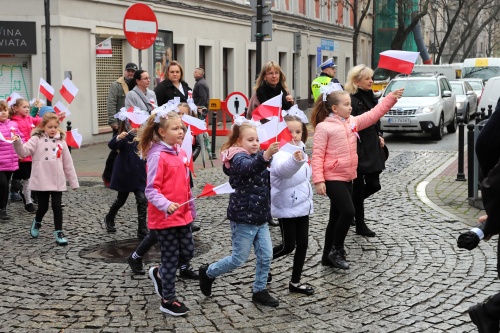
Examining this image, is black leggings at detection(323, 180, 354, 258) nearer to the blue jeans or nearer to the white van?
the blue jeans

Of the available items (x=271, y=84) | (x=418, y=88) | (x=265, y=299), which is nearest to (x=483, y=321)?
(x=265, y=299)

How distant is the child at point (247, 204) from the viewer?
18.1 ft

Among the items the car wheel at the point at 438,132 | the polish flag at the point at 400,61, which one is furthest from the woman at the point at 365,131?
the car wheel at the point at 438,132

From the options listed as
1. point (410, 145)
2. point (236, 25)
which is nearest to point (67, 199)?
point (410, 145)

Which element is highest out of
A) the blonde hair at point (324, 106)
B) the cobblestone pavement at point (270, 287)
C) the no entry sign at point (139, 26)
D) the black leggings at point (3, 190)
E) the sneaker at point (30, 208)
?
the no entry sign at point (139, 26)

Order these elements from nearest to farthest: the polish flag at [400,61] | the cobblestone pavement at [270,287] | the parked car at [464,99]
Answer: the cobblestone pavement at [270,287] < the polish flag at [400,61] < the parked car at [464,99]

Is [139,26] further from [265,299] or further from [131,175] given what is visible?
[265,299]

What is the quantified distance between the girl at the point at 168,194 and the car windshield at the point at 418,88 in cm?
1635

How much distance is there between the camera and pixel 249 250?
18.7 feet

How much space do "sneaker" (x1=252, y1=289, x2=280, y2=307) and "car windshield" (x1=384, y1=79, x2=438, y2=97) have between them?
16333 millimetres

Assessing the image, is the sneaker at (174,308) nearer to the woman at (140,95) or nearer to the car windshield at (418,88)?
the woman at (140,95)

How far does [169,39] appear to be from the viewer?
2348 cm

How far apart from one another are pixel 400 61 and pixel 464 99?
19.2 m

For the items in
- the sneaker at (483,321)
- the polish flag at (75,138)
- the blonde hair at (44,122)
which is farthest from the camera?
the polish flag at (75,138)
